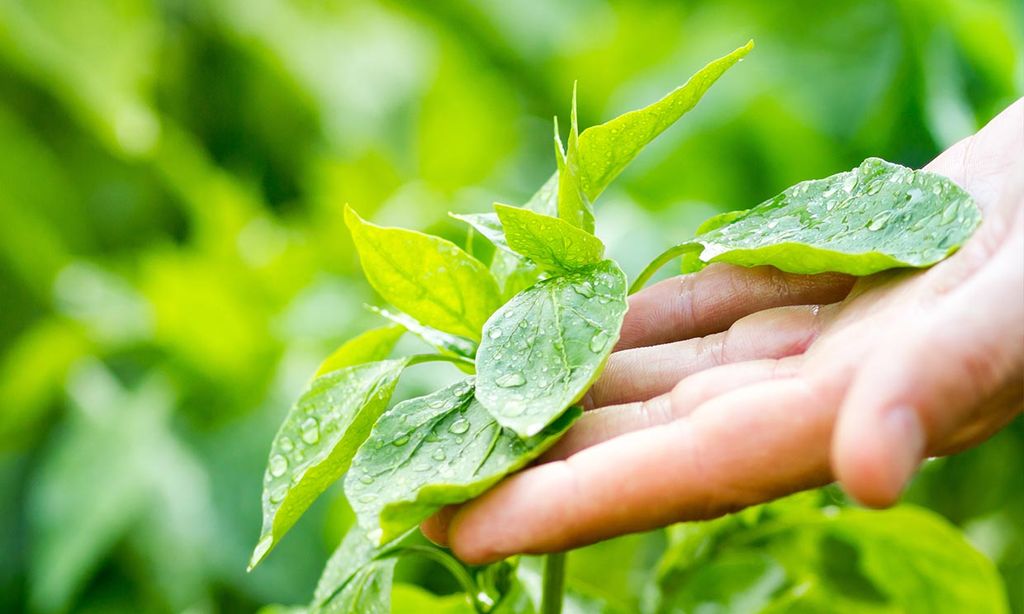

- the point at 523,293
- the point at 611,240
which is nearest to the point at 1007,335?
the point at 523,293

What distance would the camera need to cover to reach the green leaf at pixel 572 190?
61cm

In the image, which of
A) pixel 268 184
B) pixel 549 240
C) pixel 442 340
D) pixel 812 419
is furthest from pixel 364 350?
pixel 268 184

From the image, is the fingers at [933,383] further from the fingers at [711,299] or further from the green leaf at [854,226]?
the fingers at [711,299]

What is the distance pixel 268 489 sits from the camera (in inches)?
23.7

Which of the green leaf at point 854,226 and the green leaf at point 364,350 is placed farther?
the green leaf at point 364,350

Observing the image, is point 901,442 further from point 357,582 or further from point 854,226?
point 357,582

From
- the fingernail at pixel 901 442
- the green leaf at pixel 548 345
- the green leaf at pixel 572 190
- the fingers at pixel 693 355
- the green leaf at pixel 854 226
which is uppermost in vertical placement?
the green leaf at pixel 572 190

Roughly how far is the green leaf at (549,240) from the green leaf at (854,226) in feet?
0.19

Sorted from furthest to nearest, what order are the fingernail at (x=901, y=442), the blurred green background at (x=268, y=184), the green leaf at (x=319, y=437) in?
the blurred green background at (x=268, y=184) → the green leaf at (x=319, y=437) → the fingernail at (x=901, y=442)

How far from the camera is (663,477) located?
522mm

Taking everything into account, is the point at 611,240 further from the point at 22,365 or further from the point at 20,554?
the point at 20,554

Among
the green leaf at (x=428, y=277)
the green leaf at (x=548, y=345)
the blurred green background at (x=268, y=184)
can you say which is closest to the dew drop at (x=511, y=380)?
the green leaf at (x=548, y=345)

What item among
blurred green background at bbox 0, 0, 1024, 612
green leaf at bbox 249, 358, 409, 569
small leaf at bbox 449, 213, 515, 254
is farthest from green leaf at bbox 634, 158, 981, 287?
blurred green background at bbox 0, 0, 1024, 612

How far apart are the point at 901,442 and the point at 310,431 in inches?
14.0
